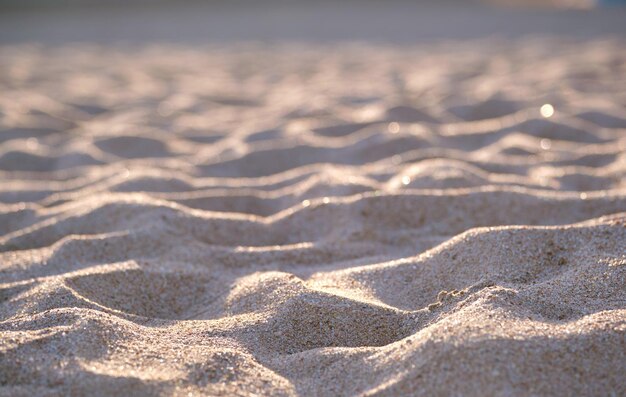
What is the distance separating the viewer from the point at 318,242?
5.70 ft

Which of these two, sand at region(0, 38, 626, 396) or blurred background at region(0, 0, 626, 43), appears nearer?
sand at region(0, 38, 626, 396)

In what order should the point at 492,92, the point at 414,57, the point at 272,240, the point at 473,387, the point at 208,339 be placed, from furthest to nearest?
the point at 414,57 < the point at 492,92 < the point at 272,240 < the point at 208,339 < the point at 473,387

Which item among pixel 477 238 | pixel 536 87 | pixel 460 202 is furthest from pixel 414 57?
pixel 477 238

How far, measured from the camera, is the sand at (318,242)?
1.07m

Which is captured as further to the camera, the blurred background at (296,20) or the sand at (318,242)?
the blurred background at (296,20)

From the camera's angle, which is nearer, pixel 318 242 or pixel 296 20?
pixel 318 242

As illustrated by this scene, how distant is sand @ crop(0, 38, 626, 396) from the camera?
107 cm

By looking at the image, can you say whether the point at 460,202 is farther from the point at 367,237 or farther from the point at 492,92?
the point at 492,92

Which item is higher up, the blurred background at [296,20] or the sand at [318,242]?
the blurred background at [296,20]

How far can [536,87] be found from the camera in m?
3.59

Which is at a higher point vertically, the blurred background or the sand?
the blurred background

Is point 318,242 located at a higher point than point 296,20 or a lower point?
lower

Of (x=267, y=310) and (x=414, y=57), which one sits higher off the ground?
(x=414, y=57)

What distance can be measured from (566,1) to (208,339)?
12459mm
